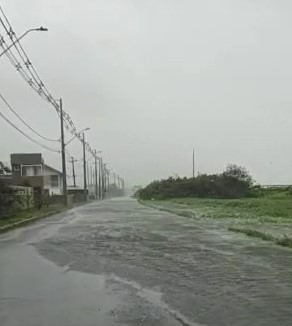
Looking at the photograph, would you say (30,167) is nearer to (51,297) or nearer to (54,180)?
(54,180)

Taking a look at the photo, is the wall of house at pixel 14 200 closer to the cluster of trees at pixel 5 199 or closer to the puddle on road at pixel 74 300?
the cluster of trees at pixel 5 199

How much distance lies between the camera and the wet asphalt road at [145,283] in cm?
849

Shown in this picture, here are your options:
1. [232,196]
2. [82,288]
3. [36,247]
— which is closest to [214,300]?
[82,288]

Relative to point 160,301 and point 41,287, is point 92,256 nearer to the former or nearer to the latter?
point 41,287

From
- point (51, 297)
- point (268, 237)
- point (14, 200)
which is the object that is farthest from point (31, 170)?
point (51, 297)

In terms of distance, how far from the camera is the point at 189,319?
8.33 m

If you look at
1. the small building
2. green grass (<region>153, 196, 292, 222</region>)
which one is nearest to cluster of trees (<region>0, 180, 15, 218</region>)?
green grass (<region>153, 196, 292, 222</region>)

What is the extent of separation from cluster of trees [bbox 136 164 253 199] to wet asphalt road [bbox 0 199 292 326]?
87.2 m

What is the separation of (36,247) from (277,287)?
404 inches

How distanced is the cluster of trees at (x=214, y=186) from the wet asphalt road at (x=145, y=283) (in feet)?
286

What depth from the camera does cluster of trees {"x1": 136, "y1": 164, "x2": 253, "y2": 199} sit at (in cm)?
10706

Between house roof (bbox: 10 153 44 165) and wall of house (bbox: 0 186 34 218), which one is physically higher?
house roof (bbox: 10 153 44 165)

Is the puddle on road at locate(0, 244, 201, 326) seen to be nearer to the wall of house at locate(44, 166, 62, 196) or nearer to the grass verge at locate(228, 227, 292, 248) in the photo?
the grass verge at locate(228, 227, 292, 248)

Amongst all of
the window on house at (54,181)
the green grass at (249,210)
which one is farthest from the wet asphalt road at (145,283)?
the window on house at (54,181)
